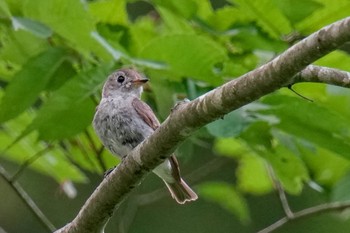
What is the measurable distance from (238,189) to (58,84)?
5.70ft

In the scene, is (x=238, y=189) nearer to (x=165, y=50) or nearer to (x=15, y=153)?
(x=15, y=153)

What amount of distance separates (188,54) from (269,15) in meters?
0.39

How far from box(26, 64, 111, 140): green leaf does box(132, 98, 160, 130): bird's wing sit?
17.8 inches

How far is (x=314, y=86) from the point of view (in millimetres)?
4570

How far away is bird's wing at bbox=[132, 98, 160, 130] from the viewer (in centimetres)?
472

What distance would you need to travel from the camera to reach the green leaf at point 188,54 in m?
3.97

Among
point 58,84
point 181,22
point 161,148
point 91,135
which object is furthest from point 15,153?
point 161,148

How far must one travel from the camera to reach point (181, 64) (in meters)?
4.05

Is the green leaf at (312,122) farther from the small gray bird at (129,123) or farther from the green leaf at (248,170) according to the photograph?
the green leaf at (248,170)

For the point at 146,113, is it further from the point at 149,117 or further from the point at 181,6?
the point at 181,6

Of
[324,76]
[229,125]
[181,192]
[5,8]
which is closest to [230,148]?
[181,192]

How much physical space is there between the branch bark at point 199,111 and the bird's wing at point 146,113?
2.35 ft

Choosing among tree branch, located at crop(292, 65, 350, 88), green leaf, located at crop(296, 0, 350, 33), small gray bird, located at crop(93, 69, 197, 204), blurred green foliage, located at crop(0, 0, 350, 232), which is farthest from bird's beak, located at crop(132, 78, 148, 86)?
tree branch, located at crop(292, 65, 350, 88)

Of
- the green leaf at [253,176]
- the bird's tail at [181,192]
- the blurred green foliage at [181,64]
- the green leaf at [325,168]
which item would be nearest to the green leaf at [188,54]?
the blurred green foliage at [181,64]
